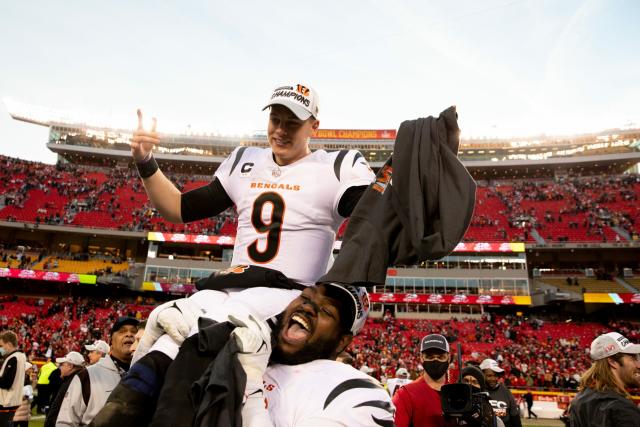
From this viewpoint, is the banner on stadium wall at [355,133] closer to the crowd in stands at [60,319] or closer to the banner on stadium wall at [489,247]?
the banner on stadium wall at [489,247]

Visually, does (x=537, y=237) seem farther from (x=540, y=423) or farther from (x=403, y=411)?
(x=403, y=411)

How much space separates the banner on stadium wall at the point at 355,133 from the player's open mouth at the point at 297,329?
5302cm

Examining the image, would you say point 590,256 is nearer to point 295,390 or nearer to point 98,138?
point 295,390

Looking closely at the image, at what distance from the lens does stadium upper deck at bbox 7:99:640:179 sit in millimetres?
51812

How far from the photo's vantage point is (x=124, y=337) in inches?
200

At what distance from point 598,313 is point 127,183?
45.1 metres

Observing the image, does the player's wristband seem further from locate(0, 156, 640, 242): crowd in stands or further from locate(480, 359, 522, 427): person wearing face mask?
locate(0, 156, 640, 242): crowd in stands

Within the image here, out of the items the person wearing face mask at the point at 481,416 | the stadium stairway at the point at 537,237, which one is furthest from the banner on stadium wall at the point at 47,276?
the person wearing face mask at the point at 481,416

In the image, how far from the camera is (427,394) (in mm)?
4602

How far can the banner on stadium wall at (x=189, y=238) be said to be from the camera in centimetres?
4109

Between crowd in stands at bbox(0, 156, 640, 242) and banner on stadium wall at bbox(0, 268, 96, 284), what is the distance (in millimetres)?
5793

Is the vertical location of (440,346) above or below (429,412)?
above

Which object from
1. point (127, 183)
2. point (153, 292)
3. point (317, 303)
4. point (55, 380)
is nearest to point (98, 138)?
point (127, 183)

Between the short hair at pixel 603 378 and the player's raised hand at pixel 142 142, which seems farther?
the short hair at pixel 603 378
